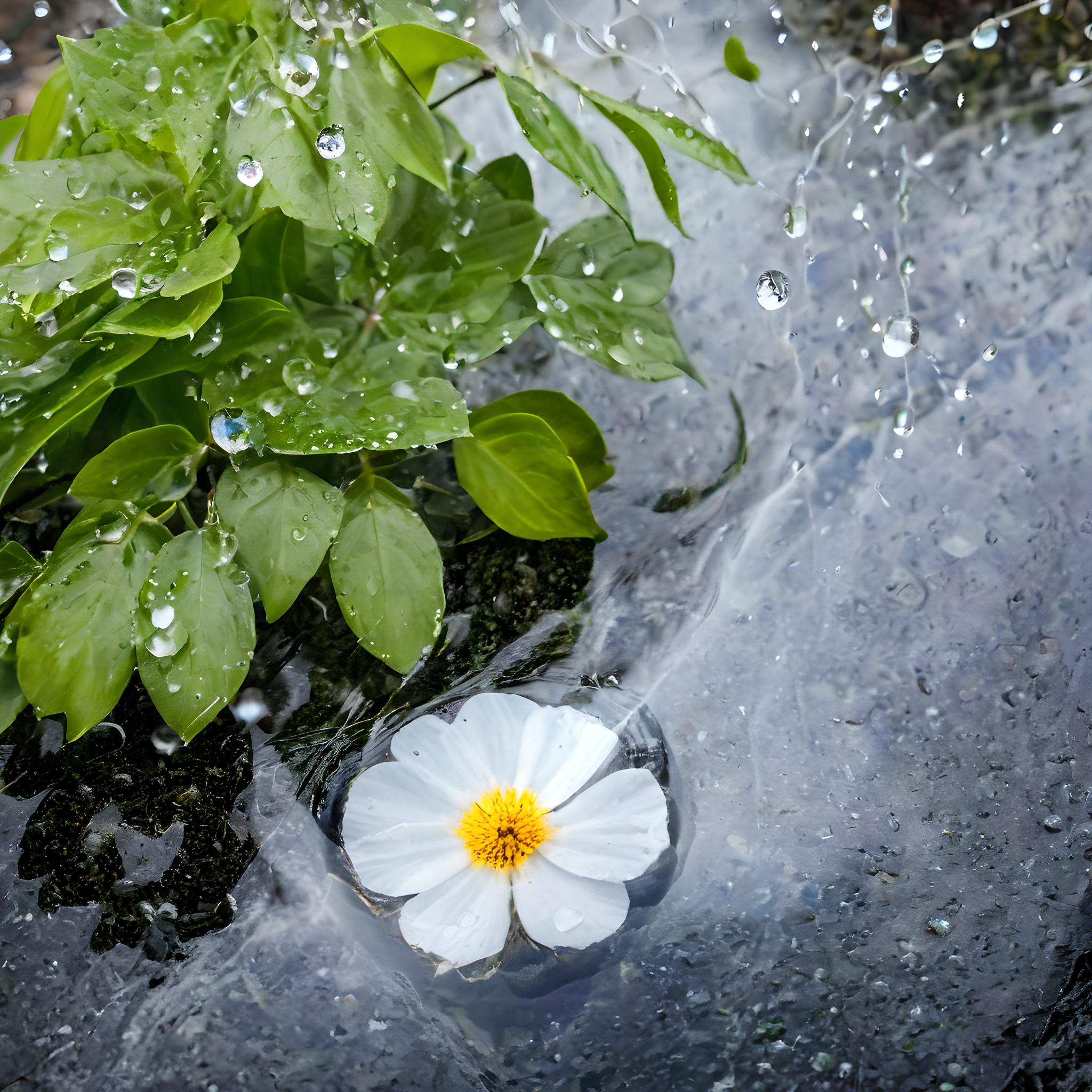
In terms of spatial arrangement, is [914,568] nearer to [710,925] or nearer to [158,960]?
[710,925]

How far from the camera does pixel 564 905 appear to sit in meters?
0.81

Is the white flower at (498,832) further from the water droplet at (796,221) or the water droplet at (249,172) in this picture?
the water droplet at (796,221)

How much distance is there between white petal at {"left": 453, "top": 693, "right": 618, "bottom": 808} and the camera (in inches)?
33.3

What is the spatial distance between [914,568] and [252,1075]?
798 mm

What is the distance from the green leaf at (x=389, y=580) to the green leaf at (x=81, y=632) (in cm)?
16

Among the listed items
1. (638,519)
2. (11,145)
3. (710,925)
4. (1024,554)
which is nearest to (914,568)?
(1024,554)

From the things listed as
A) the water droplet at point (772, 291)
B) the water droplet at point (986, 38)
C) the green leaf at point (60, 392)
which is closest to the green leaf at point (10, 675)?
the green leaf at point (60, 392)

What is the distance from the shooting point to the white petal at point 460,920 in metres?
0.80

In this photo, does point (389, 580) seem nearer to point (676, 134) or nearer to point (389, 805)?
point (389, 805)

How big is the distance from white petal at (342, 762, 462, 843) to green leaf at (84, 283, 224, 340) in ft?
1.31

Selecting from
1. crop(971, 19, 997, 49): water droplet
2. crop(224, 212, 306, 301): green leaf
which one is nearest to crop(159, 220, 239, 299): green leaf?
crop(224, 212, 306, 301): green leaf

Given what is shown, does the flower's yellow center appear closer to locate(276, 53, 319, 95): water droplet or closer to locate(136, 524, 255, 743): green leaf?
locate(136, 524, 255, 743): green leaf

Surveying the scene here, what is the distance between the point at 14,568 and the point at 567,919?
558 millimetres

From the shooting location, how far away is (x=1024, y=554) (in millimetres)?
1036
